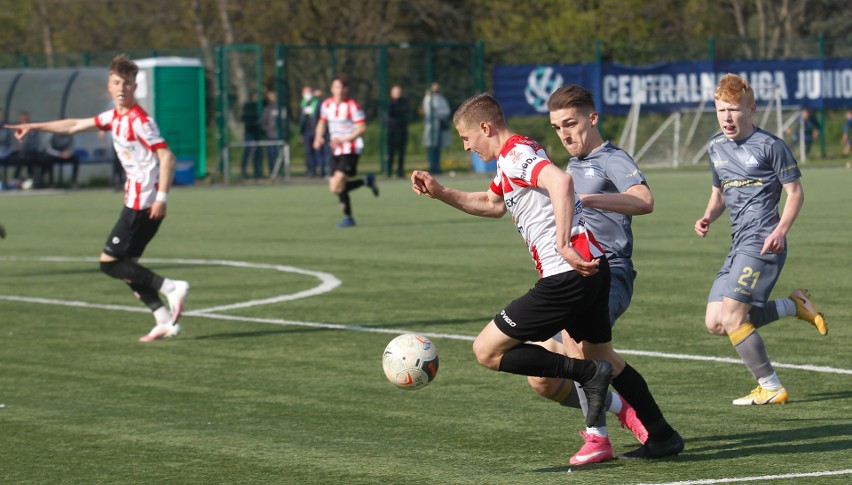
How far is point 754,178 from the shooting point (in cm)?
828

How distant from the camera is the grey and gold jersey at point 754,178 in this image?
27.0 feet

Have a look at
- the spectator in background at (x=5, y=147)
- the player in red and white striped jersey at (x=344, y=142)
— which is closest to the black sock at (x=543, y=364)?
the player in red and white striped jersey at (x=344, y=142)

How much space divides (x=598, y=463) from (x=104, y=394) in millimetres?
3673

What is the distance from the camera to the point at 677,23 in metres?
52.8

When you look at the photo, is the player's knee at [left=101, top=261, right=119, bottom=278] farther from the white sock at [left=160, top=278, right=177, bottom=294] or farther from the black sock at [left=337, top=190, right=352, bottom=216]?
the black sock at [left=337, top=190, right=352, bottom=216]

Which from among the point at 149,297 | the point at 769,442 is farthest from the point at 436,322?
the point at 769,442

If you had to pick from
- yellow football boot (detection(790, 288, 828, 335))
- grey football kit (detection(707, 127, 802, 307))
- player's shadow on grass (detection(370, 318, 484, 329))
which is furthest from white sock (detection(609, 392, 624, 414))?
player's shadow on grass (detection(370, 318, 484, 329))

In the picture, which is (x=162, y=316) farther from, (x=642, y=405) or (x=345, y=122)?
(x=345, y=122)

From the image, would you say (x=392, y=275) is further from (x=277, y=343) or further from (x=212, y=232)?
(x=212, y=232)

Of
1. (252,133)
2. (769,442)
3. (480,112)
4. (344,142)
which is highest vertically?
(480,112)

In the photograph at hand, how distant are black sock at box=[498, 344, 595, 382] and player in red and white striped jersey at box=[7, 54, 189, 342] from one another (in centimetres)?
534

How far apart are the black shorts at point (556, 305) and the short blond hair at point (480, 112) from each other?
800mm

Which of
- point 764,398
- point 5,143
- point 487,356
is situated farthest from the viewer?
point 5,143

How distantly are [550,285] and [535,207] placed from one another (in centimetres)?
38
